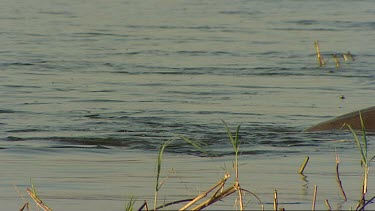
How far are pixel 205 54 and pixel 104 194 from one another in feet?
30.4

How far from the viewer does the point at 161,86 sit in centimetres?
1245

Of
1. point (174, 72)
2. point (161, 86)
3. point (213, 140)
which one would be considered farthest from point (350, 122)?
point (174, 72)

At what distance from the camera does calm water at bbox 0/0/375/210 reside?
8.15m

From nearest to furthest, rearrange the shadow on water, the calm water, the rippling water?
the calm water < the shadow on water < the rippling water

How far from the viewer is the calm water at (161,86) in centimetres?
815

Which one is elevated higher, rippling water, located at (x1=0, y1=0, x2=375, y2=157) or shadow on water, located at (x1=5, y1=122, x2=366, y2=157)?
rippling water, located at (x1=0, y1=0, x2=375, y2=157)

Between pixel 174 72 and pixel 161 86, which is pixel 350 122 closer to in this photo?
pixel 161 86

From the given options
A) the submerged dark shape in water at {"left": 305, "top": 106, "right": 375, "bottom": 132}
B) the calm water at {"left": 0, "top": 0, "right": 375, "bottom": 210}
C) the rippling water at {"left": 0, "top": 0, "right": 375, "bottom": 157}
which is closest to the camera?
the calm water at {"left": 0, "top": 0, "right": 375, "bottom": 210}

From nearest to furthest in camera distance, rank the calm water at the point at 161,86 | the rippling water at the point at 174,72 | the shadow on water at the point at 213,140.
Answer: the calm water at the point at 161,86
the shadow on water at the point at 213,140
the rippling water at the point at 174,72

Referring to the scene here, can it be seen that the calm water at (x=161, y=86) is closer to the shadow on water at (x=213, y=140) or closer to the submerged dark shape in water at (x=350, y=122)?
the shadow on water at (x=213, y=140)

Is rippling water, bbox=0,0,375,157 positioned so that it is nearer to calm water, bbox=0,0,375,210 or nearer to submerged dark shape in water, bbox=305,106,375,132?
calm water, bbox=0,0,375,210

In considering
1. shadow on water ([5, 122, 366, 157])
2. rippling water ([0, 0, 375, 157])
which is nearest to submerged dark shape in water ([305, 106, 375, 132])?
shadow on water ([5, 122, 366, 157])

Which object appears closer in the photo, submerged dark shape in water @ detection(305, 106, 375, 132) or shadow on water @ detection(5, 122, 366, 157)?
shadow on water @ detection(5, 122, 366, 157)

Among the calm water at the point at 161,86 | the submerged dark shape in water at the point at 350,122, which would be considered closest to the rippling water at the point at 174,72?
the calm water at the point at 161,86
